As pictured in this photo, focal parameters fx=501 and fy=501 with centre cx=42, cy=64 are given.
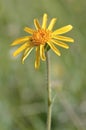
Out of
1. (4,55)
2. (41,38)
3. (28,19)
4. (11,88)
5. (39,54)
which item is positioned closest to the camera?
(39,54)

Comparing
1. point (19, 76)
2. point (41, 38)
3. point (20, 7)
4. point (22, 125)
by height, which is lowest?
point (22, 125)

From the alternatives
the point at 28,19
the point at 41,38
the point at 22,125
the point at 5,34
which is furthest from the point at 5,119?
the point at 28,19

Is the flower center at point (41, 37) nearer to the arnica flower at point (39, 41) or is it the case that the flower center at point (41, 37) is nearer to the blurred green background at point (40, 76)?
the arnica flower at point (39, 41)

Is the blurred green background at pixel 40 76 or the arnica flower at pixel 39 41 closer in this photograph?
the arnica flower at pixel 39 41

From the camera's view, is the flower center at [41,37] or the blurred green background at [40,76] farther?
the blurred green background at [40,76]

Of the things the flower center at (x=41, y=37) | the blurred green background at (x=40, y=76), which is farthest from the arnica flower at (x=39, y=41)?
the blurred green background at (x=40, y=76)

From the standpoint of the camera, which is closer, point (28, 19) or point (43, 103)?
point (43, 103)

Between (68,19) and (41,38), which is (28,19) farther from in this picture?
(41,38)
